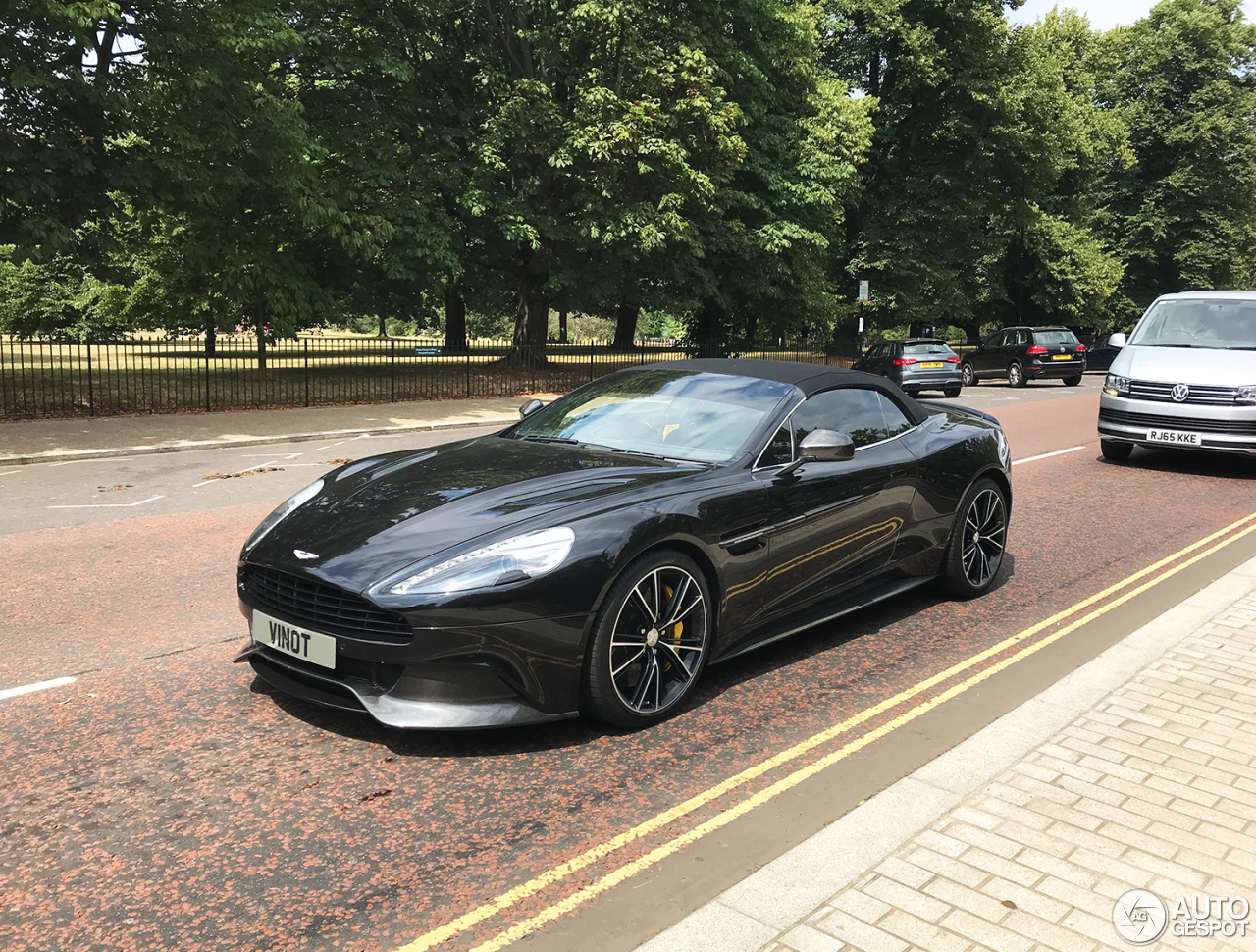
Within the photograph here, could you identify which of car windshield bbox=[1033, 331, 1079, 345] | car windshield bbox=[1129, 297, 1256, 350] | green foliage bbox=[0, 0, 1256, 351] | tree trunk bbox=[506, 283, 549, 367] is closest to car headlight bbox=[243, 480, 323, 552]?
car windshield bbox=[1129, 297, 1256, 350]

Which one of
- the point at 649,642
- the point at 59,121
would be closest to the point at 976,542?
the point at 649,642

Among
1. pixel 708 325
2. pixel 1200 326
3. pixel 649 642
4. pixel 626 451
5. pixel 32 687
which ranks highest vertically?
pixel 708 325

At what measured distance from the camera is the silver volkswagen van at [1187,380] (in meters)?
11.2

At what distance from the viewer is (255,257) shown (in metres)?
21.9

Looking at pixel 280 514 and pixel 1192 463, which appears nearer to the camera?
pixel 280 514

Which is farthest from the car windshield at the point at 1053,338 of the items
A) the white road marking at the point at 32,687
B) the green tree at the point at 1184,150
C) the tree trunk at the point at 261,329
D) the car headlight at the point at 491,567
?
the white road marking at the point at 32,687

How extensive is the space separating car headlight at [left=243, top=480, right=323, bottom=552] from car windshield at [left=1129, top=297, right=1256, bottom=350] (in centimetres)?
1121

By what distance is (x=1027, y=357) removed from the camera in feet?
100

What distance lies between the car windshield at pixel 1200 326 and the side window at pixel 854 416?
26.7ft

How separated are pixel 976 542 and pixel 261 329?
21.5 metres

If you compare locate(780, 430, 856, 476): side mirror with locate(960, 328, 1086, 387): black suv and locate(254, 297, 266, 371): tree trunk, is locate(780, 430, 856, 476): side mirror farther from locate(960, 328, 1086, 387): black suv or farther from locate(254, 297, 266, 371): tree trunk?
locate(960, 328, 1086, 387): black suv

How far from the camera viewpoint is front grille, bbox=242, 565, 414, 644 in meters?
3.65

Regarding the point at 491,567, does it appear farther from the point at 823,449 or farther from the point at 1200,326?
the point at 1200,326

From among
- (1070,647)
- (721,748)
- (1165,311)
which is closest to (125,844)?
(721,748)
